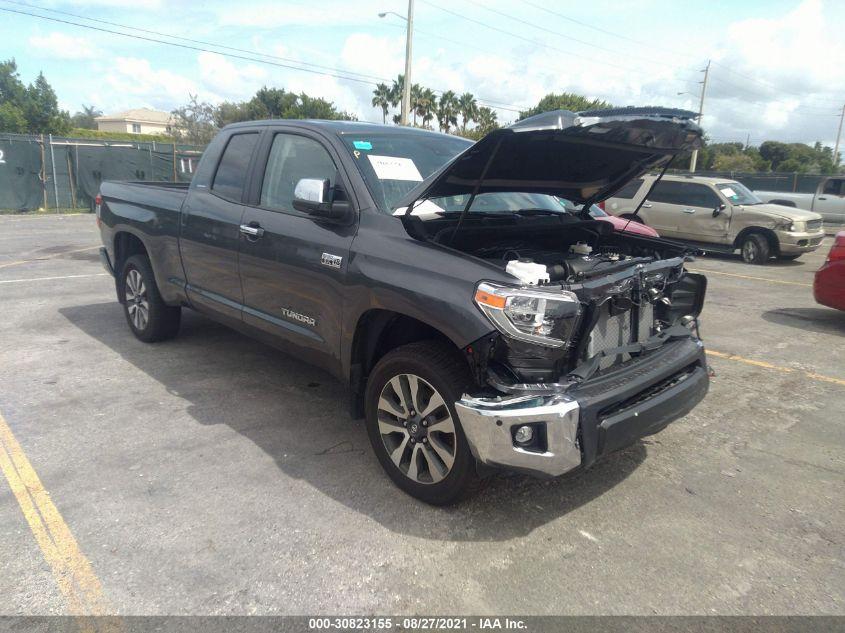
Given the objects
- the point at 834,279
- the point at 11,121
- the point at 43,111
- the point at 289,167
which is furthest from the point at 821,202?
the point at 43,111

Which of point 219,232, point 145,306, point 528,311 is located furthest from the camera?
point 145,306

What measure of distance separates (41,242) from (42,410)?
1013cm

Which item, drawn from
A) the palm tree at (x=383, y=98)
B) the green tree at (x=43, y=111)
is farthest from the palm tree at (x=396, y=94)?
the green tree at (x=43, y=111)

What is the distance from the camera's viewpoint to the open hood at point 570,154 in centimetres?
296

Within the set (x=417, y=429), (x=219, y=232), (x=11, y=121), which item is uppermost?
(x=11, y=121)

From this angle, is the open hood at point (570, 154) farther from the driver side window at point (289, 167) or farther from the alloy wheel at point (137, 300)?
the alloy wheel at point (137, 300)

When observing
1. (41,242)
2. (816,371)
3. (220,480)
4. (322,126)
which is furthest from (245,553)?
(41,242)

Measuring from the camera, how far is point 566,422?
2.73 m

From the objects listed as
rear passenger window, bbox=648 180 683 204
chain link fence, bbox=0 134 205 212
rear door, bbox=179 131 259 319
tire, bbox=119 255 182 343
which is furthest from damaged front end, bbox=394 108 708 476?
chain link fence, bbox=0 134 205 212

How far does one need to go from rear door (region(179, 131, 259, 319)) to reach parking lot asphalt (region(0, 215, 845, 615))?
734mm

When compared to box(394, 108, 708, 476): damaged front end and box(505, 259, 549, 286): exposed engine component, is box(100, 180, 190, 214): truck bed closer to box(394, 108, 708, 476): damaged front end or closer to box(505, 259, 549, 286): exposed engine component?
box(394, 108, 708, 476): damaged front end

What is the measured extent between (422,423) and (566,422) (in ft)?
2.66

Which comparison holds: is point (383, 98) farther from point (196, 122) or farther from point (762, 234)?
point (762, 234)

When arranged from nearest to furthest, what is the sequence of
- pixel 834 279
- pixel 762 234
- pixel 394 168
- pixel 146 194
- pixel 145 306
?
pixel 394 168 → pixel 146 194 → pixel 145 306 → pixel 834 279 → pixel 762 234
